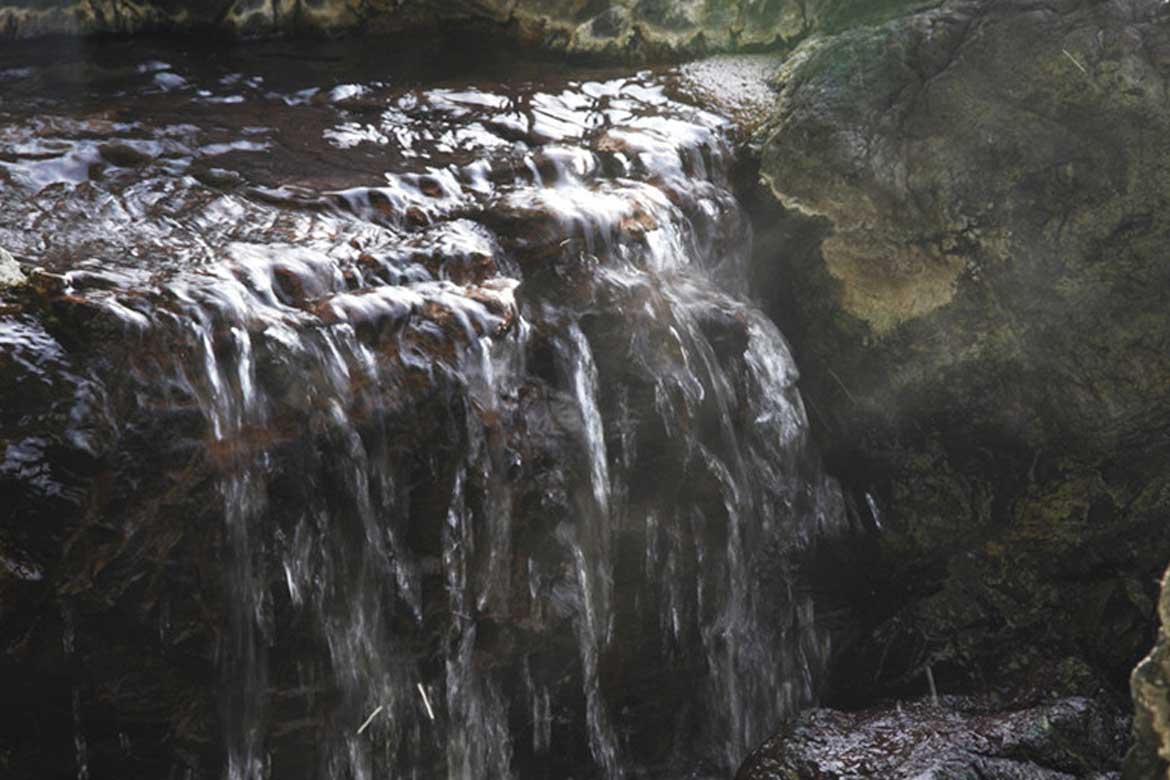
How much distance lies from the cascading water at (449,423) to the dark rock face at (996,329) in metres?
0.31

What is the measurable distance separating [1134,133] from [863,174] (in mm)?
1011

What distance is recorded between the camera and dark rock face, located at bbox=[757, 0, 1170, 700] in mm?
4457

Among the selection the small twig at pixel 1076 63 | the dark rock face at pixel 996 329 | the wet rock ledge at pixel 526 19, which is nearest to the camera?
the dark rock face at pixel 996 329

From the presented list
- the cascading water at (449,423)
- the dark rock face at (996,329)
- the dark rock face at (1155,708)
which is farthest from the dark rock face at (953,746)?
the dark rock face at (1155,708)

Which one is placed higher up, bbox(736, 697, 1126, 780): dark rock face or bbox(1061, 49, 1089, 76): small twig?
bbox(1061, 49, 1089, 76): small twig

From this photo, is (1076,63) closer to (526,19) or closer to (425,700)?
(526,19)

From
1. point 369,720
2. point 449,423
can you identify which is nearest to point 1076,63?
point 449,423

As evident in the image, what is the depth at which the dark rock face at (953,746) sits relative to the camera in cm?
367

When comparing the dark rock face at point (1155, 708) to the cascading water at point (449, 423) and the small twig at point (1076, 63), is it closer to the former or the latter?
the cascading water at point (449, 423)

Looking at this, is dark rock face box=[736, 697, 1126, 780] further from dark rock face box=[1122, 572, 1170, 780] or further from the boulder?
the boulder

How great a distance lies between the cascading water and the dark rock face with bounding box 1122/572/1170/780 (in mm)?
1936

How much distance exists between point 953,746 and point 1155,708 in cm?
138

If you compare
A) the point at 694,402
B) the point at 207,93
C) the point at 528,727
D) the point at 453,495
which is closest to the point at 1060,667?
the point at 694,402

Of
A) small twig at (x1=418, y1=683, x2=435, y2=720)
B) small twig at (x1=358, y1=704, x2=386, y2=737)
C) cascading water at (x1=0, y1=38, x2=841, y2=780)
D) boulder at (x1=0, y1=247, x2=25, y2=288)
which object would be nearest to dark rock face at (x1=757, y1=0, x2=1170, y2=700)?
cascading water at (x1=0, y1=38, x2=841, y2=780)
